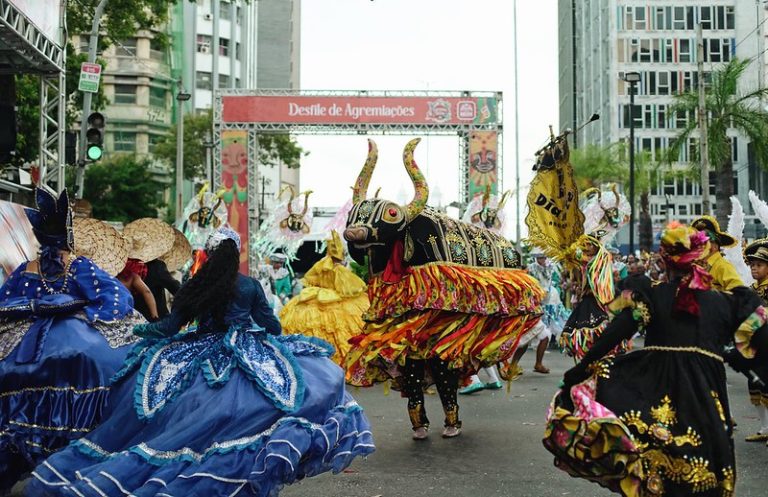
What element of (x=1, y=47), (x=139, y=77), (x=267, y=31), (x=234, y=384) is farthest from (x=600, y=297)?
(x=267, y=31)

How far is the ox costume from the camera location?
8.95 metres

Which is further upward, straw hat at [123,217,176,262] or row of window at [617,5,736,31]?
row of window at [617,5,736,31]

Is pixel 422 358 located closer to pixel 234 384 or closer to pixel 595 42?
pixel 234 384

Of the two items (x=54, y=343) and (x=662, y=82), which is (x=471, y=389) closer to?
(x=54, y=343)

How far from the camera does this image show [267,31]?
87125mm

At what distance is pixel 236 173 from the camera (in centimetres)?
3419

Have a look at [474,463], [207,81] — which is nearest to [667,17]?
[207,81]

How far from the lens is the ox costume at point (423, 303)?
352 inches

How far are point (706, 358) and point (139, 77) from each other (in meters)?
53.0

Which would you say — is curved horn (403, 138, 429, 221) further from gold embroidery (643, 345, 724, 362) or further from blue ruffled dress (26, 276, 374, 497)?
gold embroidery (643, 345, 724, 362)

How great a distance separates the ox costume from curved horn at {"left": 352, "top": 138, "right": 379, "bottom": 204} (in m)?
0.01

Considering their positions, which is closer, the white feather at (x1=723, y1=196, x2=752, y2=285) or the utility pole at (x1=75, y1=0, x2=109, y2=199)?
the white feather at (x1=723, y1=196, x2=752, y2=285)

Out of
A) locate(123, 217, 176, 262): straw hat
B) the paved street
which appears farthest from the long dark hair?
locate(123, 217, 176, 262): straw hat

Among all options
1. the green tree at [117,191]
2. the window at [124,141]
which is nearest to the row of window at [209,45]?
the window at [124,141]
